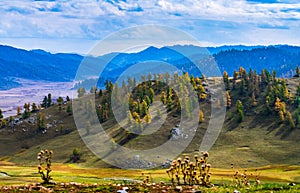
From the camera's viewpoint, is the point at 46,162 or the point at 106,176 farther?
the point at 106,176

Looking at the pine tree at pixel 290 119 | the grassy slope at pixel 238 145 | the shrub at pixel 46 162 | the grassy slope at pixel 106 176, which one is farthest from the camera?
the pine tree at pixel 290 119

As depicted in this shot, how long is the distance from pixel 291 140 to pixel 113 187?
15249 centimetres

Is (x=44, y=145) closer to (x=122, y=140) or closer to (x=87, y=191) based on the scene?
(x=122, y=140)

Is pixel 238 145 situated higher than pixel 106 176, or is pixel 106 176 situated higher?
pixel 238 145

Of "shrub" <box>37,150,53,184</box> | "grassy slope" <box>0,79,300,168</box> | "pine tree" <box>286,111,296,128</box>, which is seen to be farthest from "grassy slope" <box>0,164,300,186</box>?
"pine tree" <box>286,111,296,128</box>

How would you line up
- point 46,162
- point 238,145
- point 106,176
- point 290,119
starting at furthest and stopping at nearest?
1. point 290,119
2. point 238,145
3. point 106,176
4. point 46,162

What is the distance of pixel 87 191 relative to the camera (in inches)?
1115

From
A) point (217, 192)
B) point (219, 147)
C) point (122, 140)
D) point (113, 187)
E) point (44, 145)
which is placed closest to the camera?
point (217, 192)

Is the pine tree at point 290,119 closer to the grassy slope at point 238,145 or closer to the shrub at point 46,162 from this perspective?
the grassy slope at point 238,145

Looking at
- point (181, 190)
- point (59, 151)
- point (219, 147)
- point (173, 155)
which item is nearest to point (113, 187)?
point (181, 190)

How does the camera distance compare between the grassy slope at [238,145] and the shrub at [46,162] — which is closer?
the shrub at [46,162]

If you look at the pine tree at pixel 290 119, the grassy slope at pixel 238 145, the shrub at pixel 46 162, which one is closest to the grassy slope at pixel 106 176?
the shrub at pixel 46 162

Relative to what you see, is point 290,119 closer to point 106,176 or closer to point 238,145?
point 238,145

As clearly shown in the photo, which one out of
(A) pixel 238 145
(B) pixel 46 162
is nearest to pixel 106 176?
(B) pixel 46 162
